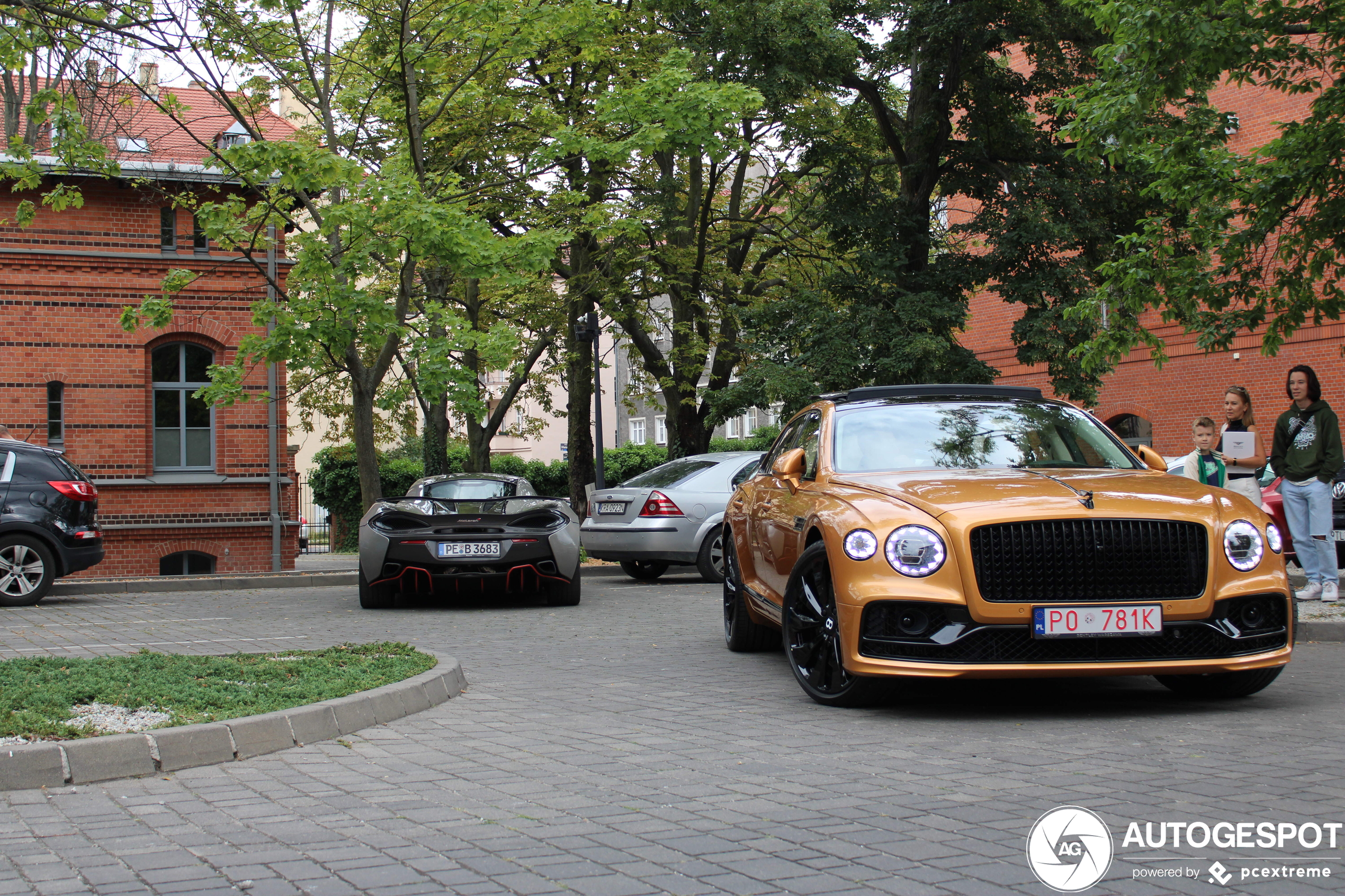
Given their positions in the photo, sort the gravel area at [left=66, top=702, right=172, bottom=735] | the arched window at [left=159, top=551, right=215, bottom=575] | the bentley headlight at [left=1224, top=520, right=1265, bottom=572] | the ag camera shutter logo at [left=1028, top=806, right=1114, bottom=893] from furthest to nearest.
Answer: the arched window at [left=159, top=551, right=215, bottom=575] → the bentley headlight at [left=1224, top=520, right=1265, bottom=572] → the gravel area at [left=66, top=702, right=172, bottom=735] → the ag camera shutter logo at [left=1028, top=806, right=1114, bottom=893]

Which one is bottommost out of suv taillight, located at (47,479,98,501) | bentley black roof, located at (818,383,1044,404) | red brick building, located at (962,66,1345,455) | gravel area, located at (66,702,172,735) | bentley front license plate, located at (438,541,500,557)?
gravel area, located at (66,702,172,735)

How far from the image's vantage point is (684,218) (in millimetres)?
22000

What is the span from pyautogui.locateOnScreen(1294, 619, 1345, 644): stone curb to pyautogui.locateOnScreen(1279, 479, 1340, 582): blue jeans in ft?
4.46

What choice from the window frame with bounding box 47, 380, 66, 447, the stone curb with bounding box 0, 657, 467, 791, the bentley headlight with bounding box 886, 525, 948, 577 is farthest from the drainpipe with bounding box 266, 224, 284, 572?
the bentley headlight with bounding box 886, 525, 948, 577

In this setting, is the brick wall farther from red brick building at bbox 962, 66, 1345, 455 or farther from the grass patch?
red brick building at bbox 962, 66, 1345, 455

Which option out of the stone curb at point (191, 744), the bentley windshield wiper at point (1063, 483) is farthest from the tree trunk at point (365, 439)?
the bentley windshield wiper at point (1063, 483)

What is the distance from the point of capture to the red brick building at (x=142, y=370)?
20.2 meters

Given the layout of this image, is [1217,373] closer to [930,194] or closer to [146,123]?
[930,194]

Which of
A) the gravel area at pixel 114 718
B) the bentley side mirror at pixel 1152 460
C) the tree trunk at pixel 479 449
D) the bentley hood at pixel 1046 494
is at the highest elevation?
the tree trunk at pixel 479 449

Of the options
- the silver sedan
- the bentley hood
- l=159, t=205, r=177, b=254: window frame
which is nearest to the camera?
the bentley hood

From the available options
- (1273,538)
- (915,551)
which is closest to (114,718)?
(915,551)

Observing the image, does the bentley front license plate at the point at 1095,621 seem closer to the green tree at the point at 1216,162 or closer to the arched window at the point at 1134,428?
the green tree at the point at 1216,162

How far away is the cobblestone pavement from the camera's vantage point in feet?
11.8

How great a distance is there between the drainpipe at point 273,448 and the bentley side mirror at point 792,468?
48.7 feet
